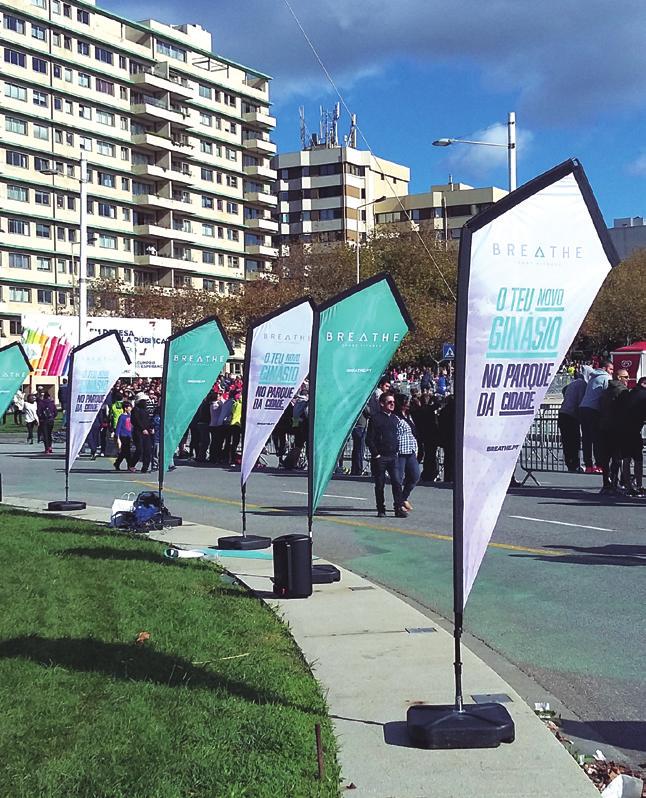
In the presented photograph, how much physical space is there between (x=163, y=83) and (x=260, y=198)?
18.7m

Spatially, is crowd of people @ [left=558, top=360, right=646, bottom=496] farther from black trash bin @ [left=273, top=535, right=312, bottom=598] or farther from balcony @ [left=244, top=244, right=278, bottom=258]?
balcony @ [left=244, top=244, right=278, bottom=258]

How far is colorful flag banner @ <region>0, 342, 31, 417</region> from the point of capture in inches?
746

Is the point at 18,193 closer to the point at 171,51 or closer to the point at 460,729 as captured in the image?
the point at 171,51

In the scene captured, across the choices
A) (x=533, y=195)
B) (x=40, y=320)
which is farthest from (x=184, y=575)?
(x=40, y=320)

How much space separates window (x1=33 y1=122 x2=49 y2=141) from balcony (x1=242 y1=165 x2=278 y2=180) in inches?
1104

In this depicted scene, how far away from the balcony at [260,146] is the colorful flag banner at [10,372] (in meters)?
94.1

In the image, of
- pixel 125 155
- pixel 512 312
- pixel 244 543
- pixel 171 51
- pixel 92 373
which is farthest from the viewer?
pixel 171 51

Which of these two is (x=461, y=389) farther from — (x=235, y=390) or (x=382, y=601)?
(x=235, y=390)

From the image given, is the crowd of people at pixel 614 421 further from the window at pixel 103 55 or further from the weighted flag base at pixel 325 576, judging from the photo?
the window at pixel 103 55

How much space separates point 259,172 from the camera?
111125 mm

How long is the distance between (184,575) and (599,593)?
3.93 m

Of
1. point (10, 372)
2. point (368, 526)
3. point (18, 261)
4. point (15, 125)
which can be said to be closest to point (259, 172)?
point (15, 125)

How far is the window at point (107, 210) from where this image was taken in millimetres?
91650

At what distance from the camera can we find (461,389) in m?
5.53
